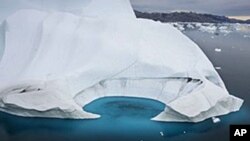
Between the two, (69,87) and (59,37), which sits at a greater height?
(59,37)

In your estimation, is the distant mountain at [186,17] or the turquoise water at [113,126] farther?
the distant mountain at [186,17]

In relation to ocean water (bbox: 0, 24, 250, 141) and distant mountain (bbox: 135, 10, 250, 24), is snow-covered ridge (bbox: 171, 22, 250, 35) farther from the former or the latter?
ocean water (bbox: 0, 24, 250, 141)

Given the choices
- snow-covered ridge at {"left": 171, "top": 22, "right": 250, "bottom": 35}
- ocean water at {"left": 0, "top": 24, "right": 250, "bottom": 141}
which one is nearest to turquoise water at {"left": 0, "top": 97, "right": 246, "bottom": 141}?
ocean water at {"left": 0, "top": 24, "right": 250, "bottom": 141}

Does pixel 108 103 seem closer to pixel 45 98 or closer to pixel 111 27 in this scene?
pixel 45 98

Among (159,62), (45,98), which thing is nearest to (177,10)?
(159,62)

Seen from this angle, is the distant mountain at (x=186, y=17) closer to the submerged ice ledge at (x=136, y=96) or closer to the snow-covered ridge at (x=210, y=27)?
the snow-covered ridge at (x=210, y=27)

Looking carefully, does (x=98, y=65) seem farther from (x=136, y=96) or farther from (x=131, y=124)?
(x=131, y=124)

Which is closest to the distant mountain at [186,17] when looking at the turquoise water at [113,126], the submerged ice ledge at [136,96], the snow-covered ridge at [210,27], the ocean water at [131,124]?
the snow-covered ridge at [210,27]
